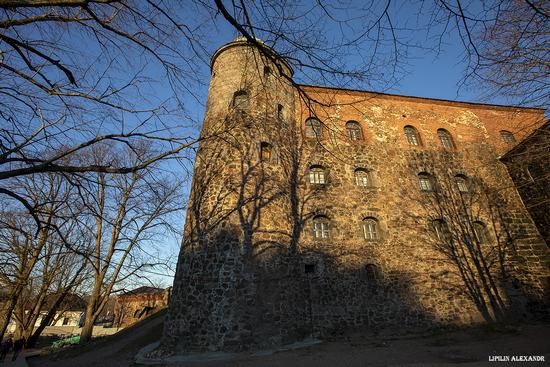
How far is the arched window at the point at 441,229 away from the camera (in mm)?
12167

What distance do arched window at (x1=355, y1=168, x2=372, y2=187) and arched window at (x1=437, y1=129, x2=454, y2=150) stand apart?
5.53 metres

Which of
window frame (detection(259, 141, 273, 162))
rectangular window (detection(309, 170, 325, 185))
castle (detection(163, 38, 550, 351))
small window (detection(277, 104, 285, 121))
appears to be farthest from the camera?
rectangular window (detection(309, 170, 325, 185))

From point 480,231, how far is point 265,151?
35.8ft

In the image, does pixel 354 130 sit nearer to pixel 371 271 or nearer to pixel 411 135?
pixel 411 135

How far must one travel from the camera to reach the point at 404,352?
741 cm

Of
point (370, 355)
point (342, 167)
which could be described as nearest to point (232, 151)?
point (342, 167)

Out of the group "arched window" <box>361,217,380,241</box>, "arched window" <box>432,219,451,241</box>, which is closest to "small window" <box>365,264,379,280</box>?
"arched window" <box>361,217,380,241</box>

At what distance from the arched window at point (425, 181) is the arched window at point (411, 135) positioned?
2029 mm

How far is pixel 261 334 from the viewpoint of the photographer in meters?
7.90

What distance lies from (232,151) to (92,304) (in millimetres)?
10562

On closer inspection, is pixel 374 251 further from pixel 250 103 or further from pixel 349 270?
pixel 250 103

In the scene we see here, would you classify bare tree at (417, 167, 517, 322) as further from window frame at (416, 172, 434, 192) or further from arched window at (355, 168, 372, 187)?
arched window at (355, 168, 372, 187)

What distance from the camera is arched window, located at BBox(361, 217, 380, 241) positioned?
38.0 ft

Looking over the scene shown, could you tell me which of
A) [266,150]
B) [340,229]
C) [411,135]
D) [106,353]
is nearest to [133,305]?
[106,353]
